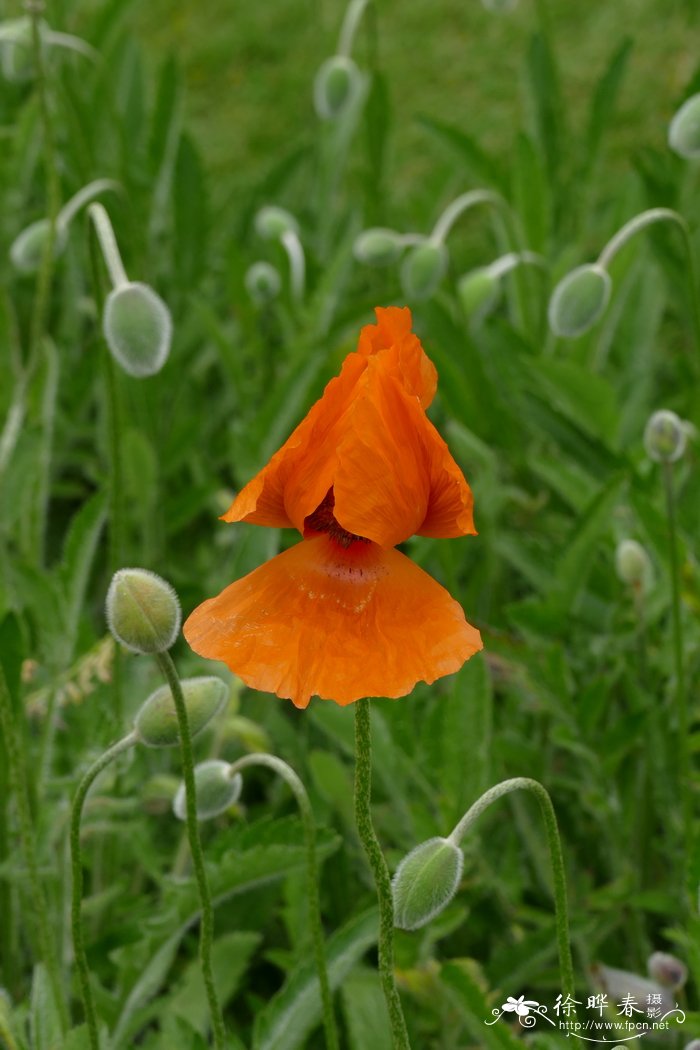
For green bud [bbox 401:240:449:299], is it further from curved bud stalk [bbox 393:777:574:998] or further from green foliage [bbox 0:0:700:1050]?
curved bud stalk [bbox 393:777:574:998]

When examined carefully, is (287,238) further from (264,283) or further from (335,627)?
(335,627)

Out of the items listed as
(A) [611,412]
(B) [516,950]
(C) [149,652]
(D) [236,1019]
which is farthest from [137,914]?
(A) [611,412]

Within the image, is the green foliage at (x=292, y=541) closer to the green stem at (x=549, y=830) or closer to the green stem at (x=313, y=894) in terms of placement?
the green stem at (x=313, y=894)

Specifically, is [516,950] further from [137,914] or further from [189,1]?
[189,1]

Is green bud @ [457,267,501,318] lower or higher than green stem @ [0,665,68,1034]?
higher

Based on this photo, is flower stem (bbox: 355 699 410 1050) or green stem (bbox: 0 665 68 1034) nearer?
flower stem (bbox: 355 699 410 1050)

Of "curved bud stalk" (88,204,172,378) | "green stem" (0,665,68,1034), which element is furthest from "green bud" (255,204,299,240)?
"green stem" (0,665,68,1034)
